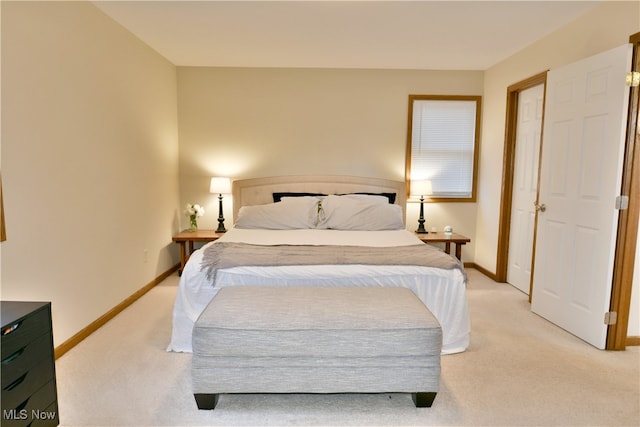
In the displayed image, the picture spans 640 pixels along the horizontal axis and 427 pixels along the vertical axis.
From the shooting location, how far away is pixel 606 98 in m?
2.62

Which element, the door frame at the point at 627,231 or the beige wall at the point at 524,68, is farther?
the beige wall at the point at 524,68

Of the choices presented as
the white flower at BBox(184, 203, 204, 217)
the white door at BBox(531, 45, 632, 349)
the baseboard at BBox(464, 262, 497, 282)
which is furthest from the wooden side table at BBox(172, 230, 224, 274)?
the white door at BBox(531, 45, 632, 349)

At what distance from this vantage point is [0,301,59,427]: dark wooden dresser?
1.51 metres

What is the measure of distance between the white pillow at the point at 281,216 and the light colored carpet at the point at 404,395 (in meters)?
1.37

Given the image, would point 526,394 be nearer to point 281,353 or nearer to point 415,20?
point 281,353

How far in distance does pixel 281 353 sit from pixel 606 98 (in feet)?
A: 8.76

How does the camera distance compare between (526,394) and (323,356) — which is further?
(526,394)

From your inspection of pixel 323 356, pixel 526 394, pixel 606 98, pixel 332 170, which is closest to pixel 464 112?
pixel 332 170

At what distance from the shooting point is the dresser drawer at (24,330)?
1.50 metres

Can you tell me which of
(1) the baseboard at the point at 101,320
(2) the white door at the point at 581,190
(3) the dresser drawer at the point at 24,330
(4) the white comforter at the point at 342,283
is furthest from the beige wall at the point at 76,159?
(2) the white door at the point at 581,190

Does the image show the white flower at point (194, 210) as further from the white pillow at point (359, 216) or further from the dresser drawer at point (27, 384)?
the dresser drawer at point (27, 384)

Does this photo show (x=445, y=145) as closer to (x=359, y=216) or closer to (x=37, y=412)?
(x=359, y=216)

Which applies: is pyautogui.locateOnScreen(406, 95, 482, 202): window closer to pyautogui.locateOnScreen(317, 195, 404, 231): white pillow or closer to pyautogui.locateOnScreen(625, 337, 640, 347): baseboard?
pyautogui.locateOnScreen(317, 195, 404, 231): white pillow

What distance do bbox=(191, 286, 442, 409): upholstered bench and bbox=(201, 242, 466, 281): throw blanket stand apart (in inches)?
25.7
